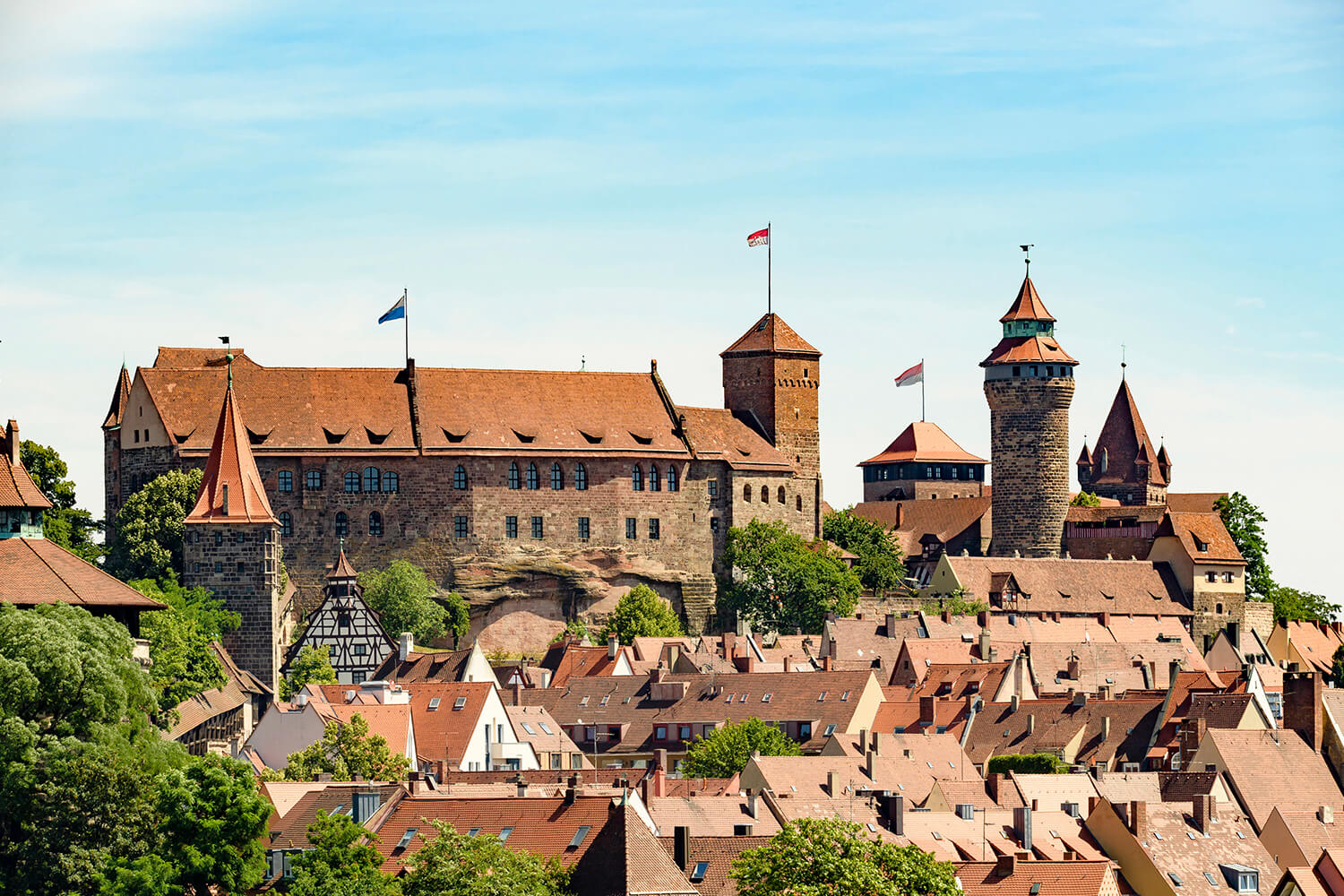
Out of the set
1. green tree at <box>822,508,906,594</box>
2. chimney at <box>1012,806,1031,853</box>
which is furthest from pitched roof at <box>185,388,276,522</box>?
chimney at <box>1012,806,1031,853</box>

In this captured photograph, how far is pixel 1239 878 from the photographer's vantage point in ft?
218

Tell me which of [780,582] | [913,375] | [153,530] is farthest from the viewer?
[913,375]

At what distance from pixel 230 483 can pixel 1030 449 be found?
117 ft

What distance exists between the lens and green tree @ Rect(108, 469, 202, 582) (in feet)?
338

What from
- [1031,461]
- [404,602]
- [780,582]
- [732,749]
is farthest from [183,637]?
[1031,461]

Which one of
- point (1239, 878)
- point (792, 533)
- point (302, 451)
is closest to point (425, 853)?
point (1239, 878)

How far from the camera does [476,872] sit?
183 feet

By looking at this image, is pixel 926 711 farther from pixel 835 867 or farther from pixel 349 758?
pixel 835 867

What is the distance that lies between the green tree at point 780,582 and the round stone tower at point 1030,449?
12.6 meters

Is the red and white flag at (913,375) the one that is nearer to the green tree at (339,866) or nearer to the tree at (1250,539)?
the tree at (1250,539)

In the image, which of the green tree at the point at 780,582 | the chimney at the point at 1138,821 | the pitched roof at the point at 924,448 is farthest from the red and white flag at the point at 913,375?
the chimney at the point at 1138,821

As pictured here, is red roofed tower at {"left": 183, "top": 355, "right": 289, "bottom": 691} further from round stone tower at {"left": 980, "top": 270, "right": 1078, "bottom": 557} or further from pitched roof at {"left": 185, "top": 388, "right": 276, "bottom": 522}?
round stone tower at {"left": 980, "top": 270, "right": 1078, "bottom": 557}

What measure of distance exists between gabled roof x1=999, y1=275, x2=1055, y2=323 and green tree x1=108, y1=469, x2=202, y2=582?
39.1 metres

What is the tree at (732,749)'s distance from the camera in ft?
264
